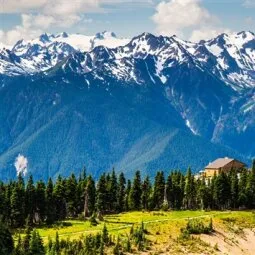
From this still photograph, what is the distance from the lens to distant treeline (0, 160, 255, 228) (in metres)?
170

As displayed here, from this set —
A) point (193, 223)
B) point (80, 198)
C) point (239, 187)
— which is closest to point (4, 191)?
point (80, 198)

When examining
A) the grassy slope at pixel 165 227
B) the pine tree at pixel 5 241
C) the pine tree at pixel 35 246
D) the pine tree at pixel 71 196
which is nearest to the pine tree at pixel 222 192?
the grassy slope at pixel 165 227

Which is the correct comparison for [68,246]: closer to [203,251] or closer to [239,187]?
[203,251]

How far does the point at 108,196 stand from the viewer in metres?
190

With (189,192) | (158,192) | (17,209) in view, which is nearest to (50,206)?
(17,209)

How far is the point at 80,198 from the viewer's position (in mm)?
185750

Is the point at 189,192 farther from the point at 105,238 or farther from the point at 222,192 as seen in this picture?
the point at 105,238

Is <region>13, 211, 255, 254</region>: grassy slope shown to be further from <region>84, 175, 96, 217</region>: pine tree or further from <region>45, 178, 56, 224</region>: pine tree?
<region>84, 175, 96, 217</region>: pine tree

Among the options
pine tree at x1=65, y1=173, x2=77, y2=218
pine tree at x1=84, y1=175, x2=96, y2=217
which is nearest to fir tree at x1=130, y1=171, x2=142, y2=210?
pine tree at x1=84, y1=175, x2=96, y2=217

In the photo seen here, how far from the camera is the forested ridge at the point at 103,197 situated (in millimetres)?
167000

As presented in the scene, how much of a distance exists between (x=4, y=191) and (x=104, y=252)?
49.5m

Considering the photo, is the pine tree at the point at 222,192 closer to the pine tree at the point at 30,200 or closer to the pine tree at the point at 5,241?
the pine tree at the point at 30,200

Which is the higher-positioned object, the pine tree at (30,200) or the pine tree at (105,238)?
the pine tree at (30,200)

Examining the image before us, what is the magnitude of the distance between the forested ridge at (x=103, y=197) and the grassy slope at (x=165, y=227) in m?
8.54
